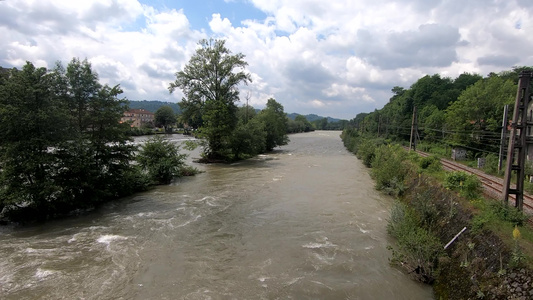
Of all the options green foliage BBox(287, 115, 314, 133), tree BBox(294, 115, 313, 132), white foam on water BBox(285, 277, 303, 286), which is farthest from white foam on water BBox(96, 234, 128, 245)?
tree BBox(294, 115, 313, 132)

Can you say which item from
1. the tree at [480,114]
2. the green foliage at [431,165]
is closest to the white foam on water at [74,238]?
the green foliage at [431,165]

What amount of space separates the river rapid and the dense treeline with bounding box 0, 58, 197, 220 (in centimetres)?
109

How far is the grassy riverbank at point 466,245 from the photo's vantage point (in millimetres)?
6255

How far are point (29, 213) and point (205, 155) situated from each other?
70.9 feet

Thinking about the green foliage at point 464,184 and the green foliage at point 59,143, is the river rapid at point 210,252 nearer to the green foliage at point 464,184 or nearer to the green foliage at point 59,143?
the green foliage at point 59,143

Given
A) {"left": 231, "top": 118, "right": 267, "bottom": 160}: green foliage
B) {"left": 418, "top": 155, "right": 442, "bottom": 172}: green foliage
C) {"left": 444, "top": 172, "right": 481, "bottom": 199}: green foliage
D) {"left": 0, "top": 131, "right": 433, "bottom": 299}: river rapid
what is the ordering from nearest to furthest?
1. {"left": 0, "top": 131, "right": 433, "bottom": 299}: river rapid
2. {"left": 444, "top": 172, "right": 481, "bottom": 199}: green foliage
3. {"left": 418, "top": 155, "right": 442, "bottom": 172}: green foliage
4. {"left": 231, "top": 118, "right": 267, "bottom": 160}: green foliage

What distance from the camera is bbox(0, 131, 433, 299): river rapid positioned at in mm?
7539

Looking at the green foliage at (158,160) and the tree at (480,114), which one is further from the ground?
the tree at (480,114)

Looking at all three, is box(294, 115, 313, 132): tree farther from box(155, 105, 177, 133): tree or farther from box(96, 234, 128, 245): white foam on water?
box(96, 234, 128, 245): white foam on water

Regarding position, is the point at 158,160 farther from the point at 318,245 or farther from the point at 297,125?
the point at 297,125

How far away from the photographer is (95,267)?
28.2 feet

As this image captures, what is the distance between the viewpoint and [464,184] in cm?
1216

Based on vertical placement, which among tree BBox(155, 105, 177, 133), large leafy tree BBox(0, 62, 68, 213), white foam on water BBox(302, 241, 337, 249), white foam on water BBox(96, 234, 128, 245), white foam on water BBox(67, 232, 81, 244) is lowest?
white foam on water BBox(96, 234, 128, 245)

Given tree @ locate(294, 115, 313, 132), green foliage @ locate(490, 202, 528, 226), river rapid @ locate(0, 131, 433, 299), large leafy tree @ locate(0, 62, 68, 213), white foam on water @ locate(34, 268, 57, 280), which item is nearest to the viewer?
river rapid @ locate(0, 131, 433, 299)
